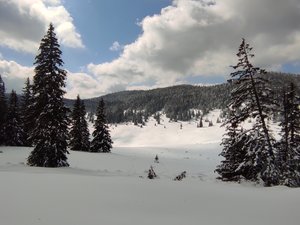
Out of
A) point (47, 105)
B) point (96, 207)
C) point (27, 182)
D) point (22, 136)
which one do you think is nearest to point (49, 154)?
point (47, 105)

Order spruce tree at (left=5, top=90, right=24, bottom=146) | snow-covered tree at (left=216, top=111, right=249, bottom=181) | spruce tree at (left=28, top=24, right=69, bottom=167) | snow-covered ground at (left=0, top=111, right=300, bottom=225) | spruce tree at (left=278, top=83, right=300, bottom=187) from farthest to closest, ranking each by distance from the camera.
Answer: spruce tree at (left=5, top=90, right=24, bottom=146), spruce tree at (left=28, top=24, right=69, bottom=167), snow-covered tree at (left=216, top=111, right=249, bottom=181), spruce tree at (left=278, top=83, right=300, bottom=187), snow-covered ground at (left=0, top=111, right=300, bottom=225)

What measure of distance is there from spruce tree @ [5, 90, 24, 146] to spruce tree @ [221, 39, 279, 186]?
3704 cm

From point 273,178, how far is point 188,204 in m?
11.7

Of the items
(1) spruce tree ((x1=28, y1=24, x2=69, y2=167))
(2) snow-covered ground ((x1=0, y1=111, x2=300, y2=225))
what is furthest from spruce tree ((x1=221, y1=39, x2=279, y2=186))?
(1) spruce tree ((x1=28, y1=24, x2=69, y2=167))

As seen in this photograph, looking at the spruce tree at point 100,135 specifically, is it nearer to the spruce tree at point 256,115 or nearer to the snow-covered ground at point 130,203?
the spruce tree at point 256,115

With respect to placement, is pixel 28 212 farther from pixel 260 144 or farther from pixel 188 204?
pixel 260 144

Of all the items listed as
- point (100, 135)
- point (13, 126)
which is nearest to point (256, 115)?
point (100, 135)

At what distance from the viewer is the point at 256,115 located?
22.3m

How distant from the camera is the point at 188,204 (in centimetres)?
1101

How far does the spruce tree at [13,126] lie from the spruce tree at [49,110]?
2334cm

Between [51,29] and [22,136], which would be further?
[22,136]

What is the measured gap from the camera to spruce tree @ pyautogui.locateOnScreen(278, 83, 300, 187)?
20.7 m

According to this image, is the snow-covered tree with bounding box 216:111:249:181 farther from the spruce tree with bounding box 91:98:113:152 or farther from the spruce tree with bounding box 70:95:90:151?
the spruce tree with bounding box 70:95:90:151

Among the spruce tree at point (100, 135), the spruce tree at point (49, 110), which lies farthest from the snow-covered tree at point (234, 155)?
the spruce tree at point (100, 135)
